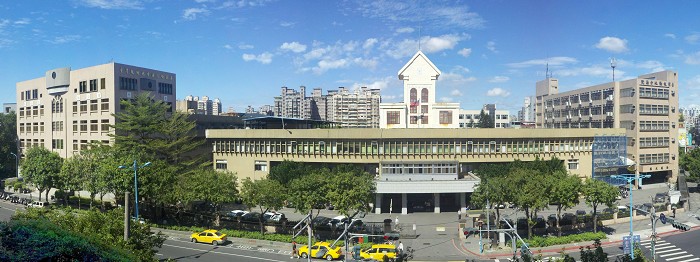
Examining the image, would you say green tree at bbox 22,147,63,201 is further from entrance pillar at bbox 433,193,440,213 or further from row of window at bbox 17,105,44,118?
entrance pillar at bbox 433,193,440,213

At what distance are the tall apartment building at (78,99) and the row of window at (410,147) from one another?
18951mm

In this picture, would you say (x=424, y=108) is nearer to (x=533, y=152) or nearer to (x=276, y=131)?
(x=533, y=152)

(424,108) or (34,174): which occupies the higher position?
(424,108)

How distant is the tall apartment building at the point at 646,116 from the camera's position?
79125 millimetres

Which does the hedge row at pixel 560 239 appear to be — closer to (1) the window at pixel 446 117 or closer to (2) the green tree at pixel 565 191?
(2) the green tree at pixel 565 191

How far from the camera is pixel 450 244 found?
4288cm

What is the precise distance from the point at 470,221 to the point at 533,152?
61.5 feet

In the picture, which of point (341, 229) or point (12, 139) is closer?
point (341, 229)

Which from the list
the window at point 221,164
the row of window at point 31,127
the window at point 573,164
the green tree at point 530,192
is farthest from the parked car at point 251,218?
the row of window at point 31,127

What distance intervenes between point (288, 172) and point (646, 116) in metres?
64.4

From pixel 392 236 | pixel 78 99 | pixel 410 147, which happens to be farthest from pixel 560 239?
pixel 78 99

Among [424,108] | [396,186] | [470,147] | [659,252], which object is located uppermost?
[424,108]

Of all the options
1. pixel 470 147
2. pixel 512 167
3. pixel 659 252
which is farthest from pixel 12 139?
pixel 659 252

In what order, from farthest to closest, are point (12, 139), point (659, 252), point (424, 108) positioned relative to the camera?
point (12, 139)
point (424, 108)
point (659, 252)
